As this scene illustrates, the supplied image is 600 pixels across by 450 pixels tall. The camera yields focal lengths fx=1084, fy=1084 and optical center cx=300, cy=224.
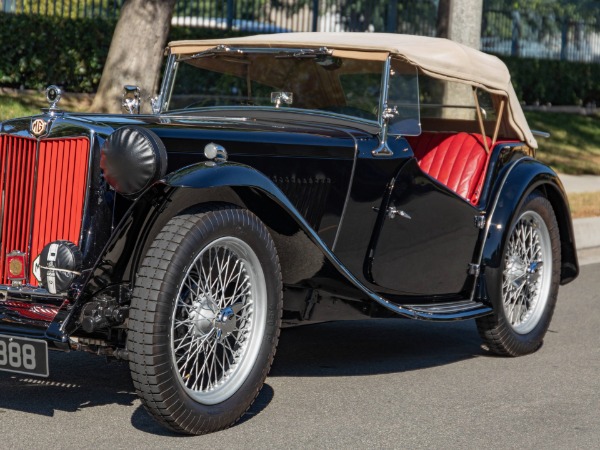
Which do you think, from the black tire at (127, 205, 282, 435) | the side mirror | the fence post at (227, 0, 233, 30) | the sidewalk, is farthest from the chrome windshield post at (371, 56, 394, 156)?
the fence post at (227, 0, 233, 30)

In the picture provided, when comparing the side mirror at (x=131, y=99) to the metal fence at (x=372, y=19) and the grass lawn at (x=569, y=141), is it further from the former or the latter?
the grass lawn at (x=569, y=141)

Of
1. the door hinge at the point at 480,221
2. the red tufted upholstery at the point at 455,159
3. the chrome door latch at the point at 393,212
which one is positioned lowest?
the door hinge at the point at 480,221

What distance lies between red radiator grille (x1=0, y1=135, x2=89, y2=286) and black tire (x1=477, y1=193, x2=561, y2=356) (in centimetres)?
243

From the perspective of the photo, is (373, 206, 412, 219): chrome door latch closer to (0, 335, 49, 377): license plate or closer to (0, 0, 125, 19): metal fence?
(0, 335, 49, 377): license plate

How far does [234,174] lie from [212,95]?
1.71 m

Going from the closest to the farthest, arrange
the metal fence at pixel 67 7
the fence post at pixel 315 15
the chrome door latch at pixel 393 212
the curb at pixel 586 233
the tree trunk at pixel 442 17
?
the chrome door latch at pixel 393 212, the curb at pixel 586 233, the metal fence at pixel 67 7, the tree trunk at pixel 442 17, the fence post at pixel 315 15

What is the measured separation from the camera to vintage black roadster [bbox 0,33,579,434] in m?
4.09

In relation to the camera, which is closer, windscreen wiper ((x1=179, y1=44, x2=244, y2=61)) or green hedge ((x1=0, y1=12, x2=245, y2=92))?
windscreen wiper ((x1=179, y1=44, x2=244, y2=61))

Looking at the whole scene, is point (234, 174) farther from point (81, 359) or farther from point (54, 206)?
point (81, 359)

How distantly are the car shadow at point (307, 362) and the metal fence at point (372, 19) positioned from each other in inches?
333

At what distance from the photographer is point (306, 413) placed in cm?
464

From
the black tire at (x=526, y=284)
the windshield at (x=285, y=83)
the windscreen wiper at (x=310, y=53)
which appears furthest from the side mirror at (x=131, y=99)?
the black tire at (x=526, y=284)

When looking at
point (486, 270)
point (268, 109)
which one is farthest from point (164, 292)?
point (486, 270)

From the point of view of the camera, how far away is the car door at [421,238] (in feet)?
17.1
